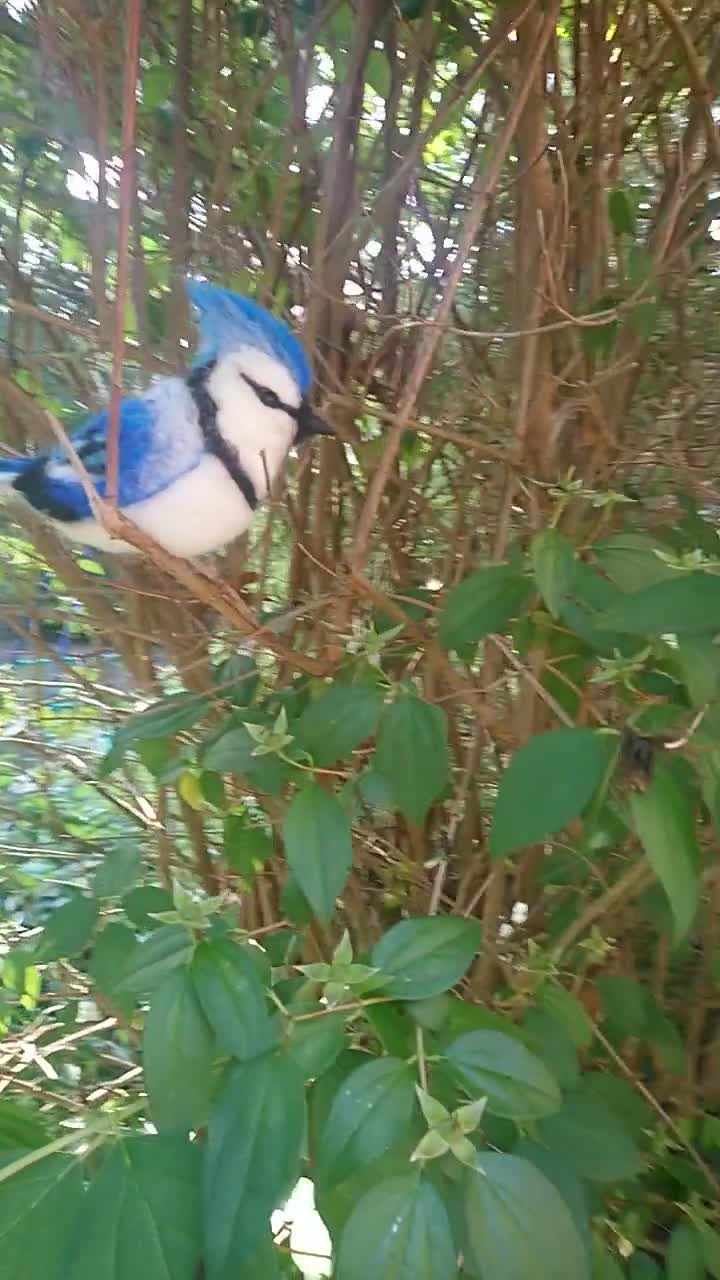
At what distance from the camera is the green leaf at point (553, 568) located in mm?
414

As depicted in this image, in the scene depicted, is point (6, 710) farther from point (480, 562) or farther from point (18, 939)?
point (480, 562)

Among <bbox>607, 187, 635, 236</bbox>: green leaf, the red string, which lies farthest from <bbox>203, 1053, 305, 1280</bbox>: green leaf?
<bbox>607, 187, 635, 236</bbox>: green leaf

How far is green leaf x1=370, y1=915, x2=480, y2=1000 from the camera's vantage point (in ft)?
1.16

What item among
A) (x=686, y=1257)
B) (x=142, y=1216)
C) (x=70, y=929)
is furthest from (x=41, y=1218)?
(x=686, y=1257)

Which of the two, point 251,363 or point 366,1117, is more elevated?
point 251,363

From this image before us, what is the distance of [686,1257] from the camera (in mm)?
517

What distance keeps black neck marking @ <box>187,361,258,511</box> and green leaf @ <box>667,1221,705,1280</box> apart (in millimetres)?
439

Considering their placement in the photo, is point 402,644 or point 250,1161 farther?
point 402,644

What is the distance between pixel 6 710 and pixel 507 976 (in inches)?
25.1

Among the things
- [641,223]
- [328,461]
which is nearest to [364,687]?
[328,461]

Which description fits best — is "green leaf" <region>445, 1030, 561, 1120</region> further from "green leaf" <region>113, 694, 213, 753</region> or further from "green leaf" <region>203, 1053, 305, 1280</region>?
"green leaf" <region>113, 694, 213, 753</region>

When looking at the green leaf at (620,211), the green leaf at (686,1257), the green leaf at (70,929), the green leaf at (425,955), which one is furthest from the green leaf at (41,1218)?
the green leaf at (620,211)

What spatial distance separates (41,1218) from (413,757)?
0.22 m

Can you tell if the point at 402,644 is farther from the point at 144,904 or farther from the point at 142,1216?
the point at 142,1216
